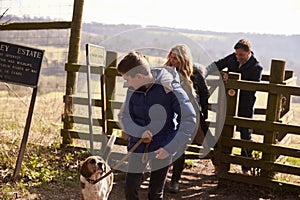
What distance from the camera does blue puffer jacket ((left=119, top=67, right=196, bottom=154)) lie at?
4.89 meters

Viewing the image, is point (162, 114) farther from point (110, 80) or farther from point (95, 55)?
A: point (95, 55)

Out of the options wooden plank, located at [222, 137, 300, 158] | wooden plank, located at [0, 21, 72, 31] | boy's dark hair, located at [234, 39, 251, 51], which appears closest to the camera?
wooden plank, located at [222, 137, 300, 158]

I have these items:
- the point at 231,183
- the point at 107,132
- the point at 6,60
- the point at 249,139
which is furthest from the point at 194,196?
the point at 6,60

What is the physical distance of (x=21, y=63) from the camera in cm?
715

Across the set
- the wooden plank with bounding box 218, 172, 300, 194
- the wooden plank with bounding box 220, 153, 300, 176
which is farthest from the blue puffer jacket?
the wooden plank with bounding box 218, 172, 300, 194

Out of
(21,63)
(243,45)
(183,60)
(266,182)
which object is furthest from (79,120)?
(266,182)

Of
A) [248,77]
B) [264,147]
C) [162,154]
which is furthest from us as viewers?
[248,77]

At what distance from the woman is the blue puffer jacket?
132 centimetres

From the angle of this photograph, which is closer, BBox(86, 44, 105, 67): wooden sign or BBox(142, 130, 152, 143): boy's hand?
BBox(142, 130, 152, 143): boy's hand

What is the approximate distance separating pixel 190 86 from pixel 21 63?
244 centimetres

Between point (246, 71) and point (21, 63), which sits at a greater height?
point (246, 71)

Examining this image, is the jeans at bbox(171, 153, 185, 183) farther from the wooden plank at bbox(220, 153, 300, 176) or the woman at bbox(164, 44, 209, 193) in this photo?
the wooden plank at bbox(220, 153, 300, 176)

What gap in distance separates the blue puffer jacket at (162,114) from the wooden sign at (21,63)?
8.28 feet

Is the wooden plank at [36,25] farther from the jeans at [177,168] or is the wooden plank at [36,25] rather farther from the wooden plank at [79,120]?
the jeans at [177,168]
